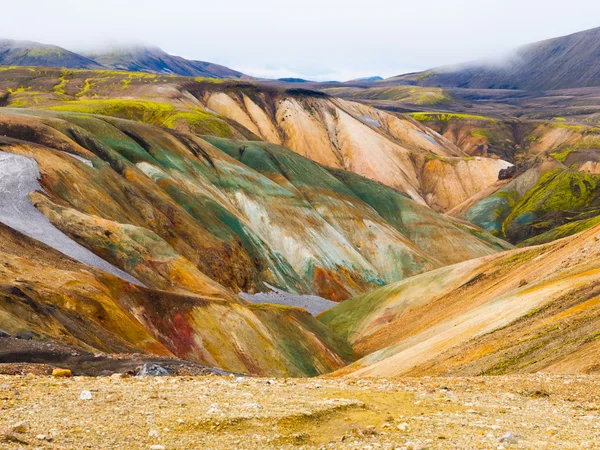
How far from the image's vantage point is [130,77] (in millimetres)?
188250

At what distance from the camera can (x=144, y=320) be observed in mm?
42062

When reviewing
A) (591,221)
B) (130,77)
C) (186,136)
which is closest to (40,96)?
(130,77)

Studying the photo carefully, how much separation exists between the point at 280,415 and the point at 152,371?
26.3 ft

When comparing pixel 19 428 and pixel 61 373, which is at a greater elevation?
pixel 19 428

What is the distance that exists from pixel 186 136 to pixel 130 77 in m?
97.6

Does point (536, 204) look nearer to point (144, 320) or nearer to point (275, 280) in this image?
point (275, 280)

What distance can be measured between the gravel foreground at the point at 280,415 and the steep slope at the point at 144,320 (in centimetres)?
1264

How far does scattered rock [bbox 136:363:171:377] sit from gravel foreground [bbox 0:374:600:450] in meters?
2.86

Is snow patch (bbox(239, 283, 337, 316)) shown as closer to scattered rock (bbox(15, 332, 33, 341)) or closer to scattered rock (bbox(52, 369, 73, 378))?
scattered rock (bbox(15, 332, 33, 341))

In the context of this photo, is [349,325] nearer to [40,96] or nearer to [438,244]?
[438,244]

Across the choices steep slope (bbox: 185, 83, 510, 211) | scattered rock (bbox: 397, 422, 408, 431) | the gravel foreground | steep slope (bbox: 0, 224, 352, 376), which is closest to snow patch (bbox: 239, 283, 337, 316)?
steep slope (bbox: 0, 224, 352, 376)

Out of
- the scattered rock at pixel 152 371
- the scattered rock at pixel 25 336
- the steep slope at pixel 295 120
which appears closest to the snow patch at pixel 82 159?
the scattered rock at pixel 25 336

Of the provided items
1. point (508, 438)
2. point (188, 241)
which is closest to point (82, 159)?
point (188, 241)

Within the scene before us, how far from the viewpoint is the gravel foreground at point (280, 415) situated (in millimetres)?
11938
